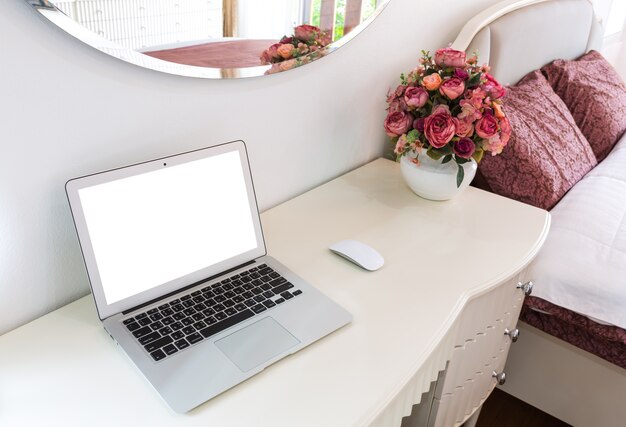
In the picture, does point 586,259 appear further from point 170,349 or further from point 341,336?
point 170,349

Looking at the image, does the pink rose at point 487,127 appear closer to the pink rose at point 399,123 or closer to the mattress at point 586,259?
the pink rose at point 399,123

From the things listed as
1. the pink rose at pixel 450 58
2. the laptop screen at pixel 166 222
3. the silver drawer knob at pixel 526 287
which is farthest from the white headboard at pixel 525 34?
the laptop screen at pixel 166 222

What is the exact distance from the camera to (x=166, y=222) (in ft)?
3.03

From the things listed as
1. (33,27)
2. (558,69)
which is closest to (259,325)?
(33,27)

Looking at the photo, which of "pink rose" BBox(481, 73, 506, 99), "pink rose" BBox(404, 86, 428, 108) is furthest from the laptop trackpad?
"pink rose" BBox(481, 73, 506, 99)

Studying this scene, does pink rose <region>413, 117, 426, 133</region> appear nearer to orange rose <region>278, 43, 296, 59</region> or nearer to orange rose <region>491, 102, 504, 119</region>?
orange rose <region>491, 102, 504, 119</region>

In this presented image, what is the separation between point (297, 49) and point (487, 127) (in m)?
0.44

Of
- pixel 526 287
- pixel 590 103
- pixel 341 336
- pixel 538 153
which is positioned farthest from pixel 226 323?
pixel 590 103

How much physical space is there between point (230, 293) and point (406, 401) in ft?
1.11

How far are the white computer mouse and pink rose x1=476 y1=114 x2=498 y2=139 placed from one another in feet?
1.21

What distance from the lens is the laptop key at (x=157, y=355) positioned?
0.80 metres

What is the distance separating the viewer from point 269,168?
123cm

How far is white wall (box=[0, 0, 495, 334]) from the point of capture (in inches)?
30.5

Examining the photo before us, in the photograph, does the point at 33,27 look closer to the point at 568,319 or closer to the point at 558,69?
the point at 568,319
